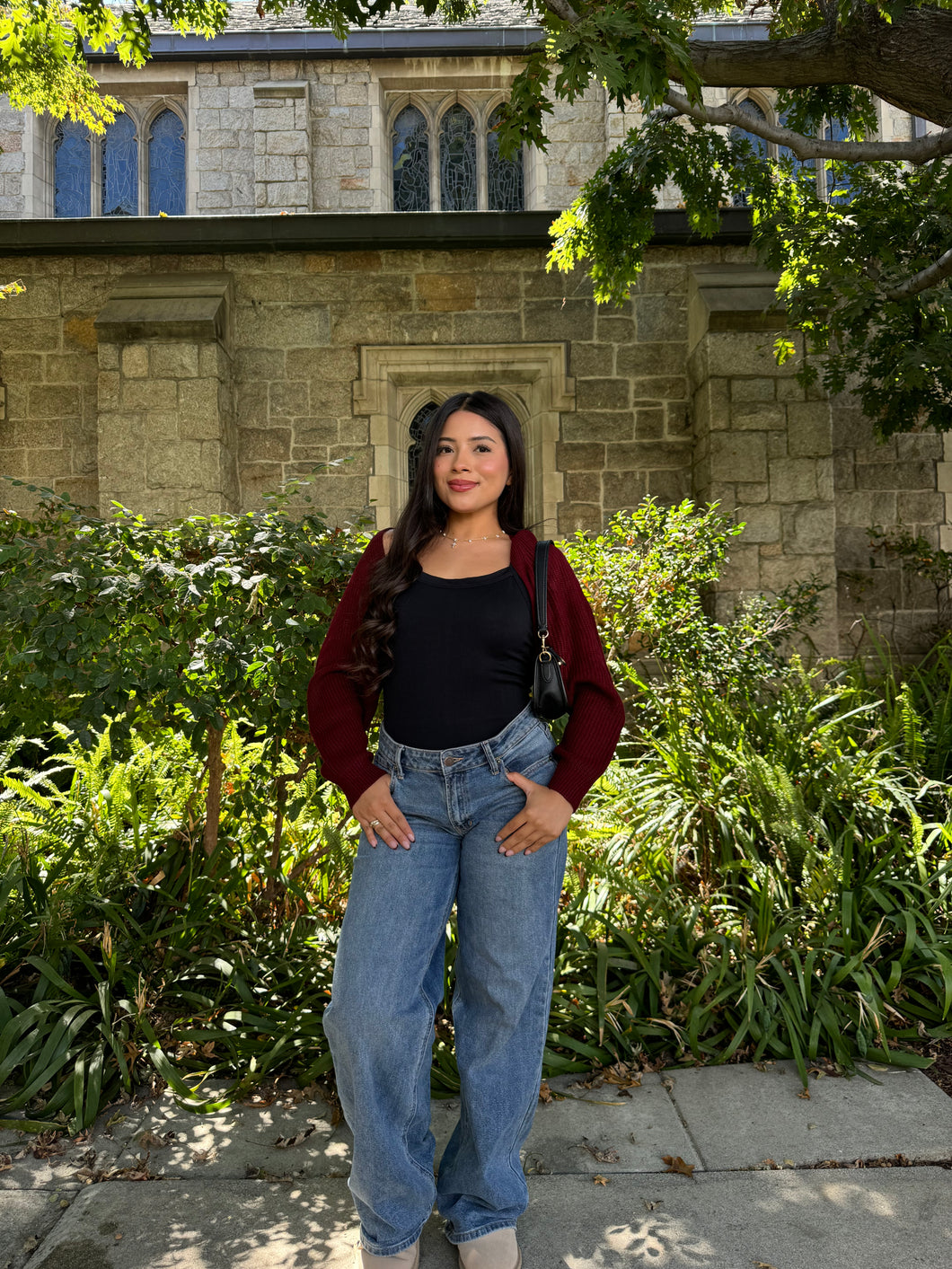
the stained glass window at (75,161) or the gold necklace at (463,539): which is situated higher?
the stained glass window at (75,161)

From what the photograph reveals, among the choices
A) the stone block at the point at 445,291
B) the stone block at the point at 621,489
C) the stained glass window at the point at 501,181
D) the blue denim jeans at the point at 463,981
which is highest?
the stained glass window at the point at 501,181

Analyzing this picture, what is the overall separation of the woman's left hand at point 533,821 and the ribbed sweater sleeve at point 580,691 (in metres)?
0.05

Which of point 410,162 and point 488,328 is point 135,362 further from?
point 410,162

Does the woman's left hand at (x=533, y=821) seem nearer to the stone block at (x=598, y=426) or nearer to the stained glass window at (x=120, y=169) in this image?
the stone block at (x=598, y=426)

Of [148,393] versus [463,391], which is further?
[463,391]

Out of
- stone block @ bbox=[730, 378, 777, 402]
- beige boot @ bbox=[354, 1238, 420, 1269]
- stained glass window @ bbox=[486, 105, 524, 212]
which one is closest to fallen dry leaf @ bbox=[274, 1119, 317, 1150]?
beige boot @ bbox=[354, 1238, 420, 1269]

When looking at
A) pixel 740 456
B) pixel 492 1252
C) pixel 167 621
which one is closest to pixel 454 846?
pixel 492 1252

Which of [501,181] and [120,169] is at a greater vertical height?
[120,169]

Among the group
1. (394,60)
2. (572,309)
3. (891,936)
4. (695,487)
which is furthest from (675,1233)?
(394,60)

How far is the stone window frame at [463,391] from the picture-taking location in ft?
25.2

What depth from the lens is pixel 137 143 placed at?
12.4 meters

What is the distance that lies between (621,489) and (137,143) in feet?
29.9

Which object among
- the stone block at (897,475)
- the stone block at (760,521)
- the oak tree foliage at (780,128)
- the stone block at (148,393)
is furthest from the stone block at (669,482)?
the stone block at (148,393)

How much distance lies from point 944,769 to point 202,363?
5776 millimetres
